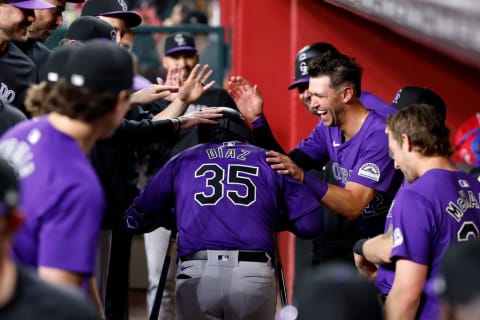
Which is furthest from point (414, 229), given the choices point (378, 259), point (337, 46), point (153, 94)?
point (337, 46)

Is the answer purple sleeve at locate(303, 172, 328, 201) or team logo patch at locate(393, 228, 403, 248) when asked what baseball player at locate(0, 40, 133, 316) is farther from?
purple sleeve at locate(303, 172, 328, 201)

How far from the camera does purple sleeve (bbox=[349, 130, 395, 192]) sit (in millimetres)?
5336

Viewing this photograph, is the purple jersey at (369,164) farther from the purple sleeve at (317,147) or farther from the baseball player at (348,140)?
the purple sleeve at (317,147)

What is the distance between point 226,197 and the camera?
488 cm

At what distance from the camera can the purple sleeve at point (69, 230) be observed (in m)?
3.04

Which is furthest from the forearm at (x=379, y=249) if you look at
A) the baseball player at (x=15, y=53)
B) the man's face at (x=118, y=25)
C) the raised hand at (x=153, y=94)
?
the man's face at (x=118, y=25)

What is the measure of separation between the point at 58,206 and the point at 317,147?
10.5 feet

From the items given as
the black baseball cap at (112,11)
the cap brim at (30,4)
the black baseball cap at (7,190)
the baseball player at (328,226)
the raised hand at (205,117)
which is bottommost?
the baseball player at (328,226)

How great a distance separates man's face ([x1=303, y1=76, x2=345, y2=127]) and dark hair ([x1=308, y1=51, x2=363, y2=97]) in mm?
33

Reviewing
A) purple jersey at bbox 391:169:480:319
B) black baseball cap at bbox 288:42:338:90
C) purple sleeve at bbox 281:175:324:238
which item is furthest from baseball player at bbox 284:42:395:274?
purple jersey at bbox 391:169:480:319

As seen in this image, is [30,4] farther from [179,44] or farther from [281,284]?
[179,44]

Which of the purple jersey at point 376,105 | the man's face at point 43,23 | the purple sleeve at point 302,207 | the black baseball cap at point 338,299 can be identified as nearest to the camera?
the black baseball cap at point 338,299

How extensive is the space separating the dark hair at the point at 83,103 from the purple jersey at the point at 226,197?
169 centimetres

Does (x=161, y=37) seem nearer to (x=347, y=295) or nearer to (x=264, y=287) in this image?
(x=264, y=287)
